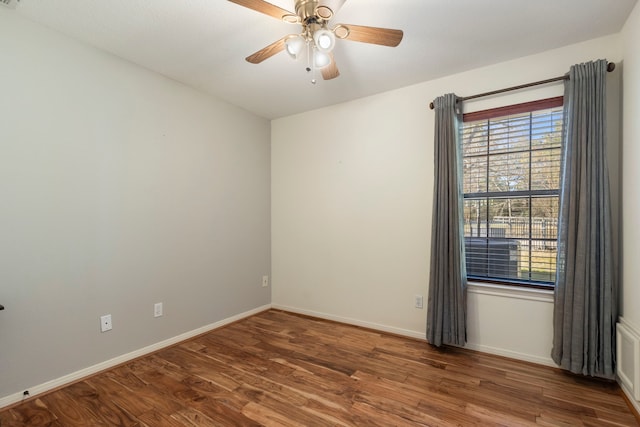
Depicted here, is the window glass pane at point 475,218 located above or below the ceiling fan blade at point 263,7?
below

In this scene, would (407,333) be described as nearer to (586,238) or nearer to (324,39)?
(586,238)

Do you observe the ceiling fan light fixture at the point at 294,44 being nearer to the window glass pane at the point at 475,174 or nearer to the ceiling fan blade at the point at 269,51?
the ceiling fan blade at the point at 269,51

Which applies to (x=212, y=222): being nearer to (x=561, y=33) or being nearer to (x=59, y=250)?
(x=59, y=250)

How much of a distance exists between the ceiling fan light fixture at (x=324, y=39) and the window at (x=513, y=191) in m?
1.61

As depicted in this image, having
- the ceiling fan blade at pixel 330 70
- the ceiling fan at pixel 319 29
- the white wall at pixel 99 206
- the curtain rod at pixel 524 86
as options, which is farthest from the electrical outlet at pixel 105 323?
the curtain rod at pixel 524 86

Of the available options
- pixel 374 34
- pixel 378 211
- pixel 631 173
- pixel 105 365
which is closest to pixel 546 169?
pixel 631 173

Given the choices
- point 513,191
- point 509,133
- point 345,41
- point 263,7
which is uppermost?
point 345,41

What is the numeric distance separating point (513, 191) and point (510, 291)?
0.83 meters

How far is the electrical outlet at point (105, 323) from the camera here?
7.51 feet

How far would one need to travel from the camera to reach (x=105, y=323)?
2309mm

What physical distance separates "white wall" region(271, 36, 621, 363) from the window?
0.14 m

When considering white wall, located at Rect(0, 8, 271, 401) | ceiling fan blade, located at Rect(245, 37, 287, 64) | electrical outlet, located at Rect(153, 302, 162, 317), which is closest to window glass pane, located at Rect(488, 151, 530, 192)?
ceiling fan blade, located at Rect(245, 37, 287, 64)

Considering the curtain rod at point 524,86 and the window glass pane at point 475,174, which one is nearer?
the curtain rod at point 524,86

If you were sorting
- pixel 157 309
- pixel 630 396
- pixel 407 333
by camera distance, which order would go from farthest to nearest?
pixel 407 333 → pixel 157 309 → pixel 630 396
